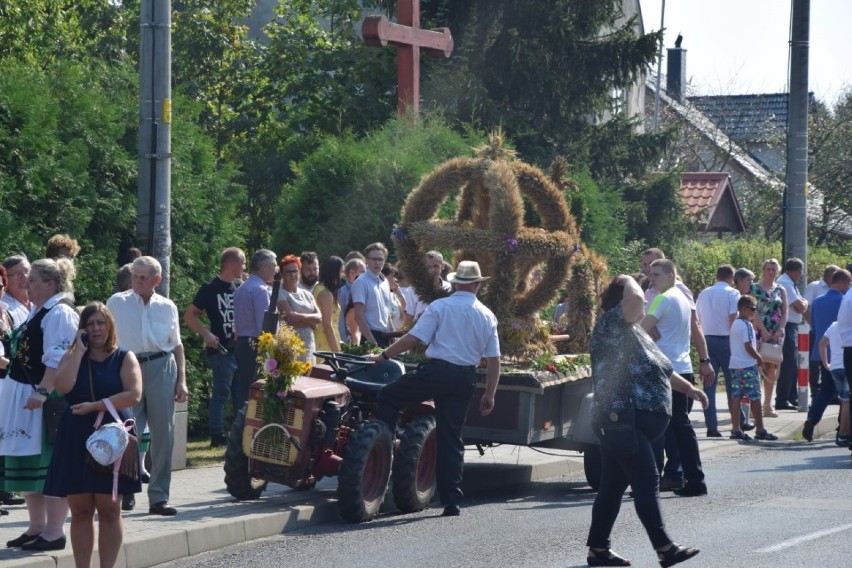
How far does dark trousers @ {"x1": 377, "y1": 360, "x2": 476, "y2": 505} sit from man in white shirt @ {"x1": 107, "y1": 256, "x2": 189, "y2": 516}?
5.09 feet

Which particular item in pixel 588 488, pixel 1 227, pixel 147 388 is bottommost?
pixel 588 488

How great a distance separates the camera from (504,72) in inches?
940

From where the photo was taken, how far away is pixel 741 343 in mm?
15883

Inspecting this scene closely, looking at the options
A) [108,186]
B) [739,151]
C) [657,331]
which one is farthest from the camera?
[739,151]

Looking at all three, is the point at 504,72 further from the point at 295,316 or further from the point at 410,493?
the point at 410,493

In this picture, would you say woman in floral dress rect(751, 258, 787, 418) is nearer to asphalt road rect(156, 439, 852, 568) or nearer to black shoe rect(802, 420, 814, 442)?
black shoe rect(802, 420, 814, 442)

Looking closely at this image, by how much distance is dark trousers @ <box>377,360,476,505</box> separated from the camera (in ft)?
34.0

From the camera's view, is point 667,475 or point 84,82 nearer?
point 667,475

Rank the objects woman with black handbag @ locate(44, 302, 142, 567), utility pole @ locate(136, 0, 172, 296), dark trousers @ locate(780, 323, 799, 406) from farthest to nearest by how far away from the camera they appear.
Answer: dark trousers @ locate(780, 323, 799, 406)
utility pole @ locate(136, 0, 172, 296)
woman with black handbag @ locate(44, 302, 142, 567)

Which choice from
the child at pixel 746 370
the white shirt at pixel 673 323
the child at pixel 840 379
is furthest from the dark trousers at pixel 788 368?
the white shirt at pixel 673 323

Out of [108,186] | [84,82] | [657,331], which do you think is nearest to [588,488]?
[657,331]

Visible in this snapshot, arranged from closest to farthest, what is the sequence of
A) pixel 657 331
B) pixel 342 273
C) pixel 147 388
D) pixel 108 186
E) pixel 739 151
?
1. pixel 147 388
2. pixel 657 331
3. pixel 108 186
4. pixel 342 273
5. pixel 739 151

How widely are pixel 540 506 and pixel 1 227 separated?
494 cm

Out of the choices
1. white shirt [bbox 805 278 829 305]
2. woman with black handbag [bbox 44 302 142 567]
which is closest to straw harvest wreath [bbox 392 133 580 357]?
woman with black handbag [bbox 44 302 142 567]
